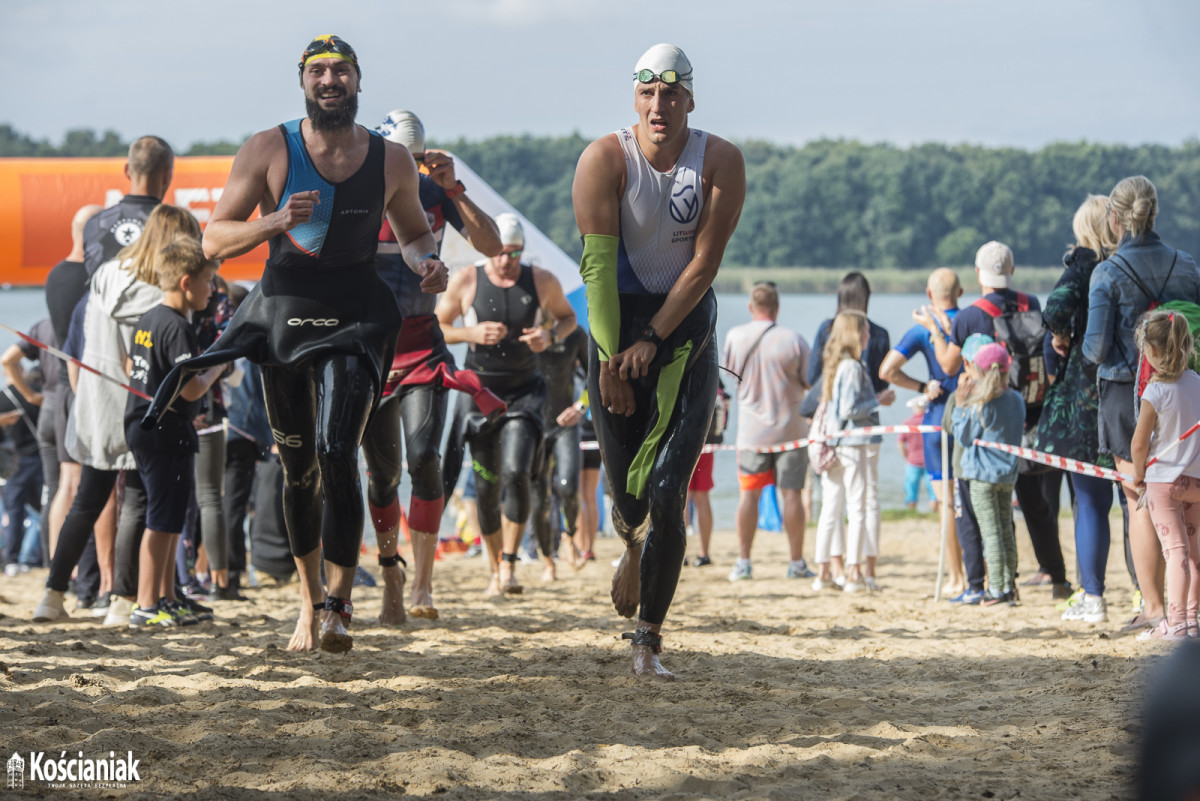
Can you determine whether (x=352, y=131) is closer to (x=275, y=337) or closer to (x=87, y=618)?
(x=275, y=337)

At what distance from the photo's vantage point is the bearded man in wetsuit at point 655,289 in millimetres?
4418

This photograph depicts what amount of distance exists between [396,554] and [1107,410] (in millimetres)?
3396

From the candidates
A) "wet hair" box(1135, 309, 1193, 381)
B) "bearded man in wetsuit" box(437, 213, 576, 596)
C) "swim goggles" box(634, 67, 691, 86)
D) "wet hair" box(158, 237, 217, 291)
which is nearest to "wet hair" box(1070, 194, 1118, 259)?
"wet hair" box(1135, 309, 1193, 381)

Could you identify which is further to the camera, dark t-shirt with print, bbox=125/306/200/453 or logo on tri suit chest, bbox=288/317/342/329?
dark t-shirt with print, bbox=125/306/200/453

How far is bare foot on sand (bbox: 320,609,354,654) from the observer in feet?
15.0

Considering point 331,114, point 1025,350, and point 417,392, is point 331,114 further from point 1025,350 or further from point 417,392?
point 1025,350

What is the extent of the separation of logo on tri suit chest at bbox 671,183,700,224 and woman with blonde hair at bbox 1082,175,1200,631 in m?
2.41

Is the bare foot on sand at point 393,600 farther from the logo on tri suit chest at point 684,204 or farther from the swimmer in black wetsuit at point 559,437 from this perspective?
the swimmer in black wetsuit at point 559,437

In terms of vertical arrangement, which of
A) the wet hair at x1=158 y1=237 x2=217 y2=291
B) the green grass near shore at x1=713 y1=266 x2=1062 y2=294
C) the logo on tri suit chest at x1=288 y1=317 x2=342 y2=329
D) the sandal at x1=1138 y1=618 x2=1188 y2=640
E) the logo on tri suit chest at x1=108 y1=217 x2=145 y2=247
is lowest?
the sandal at x1=1138 y1=618 x2=1188 y2=640

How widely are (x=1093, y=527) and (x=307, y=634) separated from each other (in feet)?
12.8

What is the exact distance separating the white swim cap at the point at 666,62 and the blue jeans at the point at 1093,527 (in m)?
3.18

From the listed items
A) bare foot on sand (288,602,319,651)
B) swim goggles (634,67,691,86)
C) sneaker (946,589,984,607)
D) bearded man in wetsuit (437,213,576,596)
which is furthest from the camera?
bearded man in wetsuit (437,213,576,596)

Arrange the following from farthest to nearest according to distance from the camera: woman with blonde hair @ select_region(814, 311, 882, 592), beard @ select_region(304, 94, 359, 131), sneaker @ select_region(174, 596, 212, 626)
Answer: woman with blonde hair @ select_region(814, 311, 882, 592) → sneaker @ select_region(174, 596, 212, 626) → beard @ select_region(304, 94, 359, 131)

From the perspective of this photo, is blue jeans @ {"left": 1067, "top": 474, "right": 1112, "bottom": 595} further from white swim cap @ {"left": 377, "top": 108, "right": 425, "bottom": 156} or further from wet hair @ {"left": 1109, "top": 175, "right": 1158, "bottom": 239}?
white swim cap @ {"left": 377, "top": 108, "right": 425, "bottom": 156}
